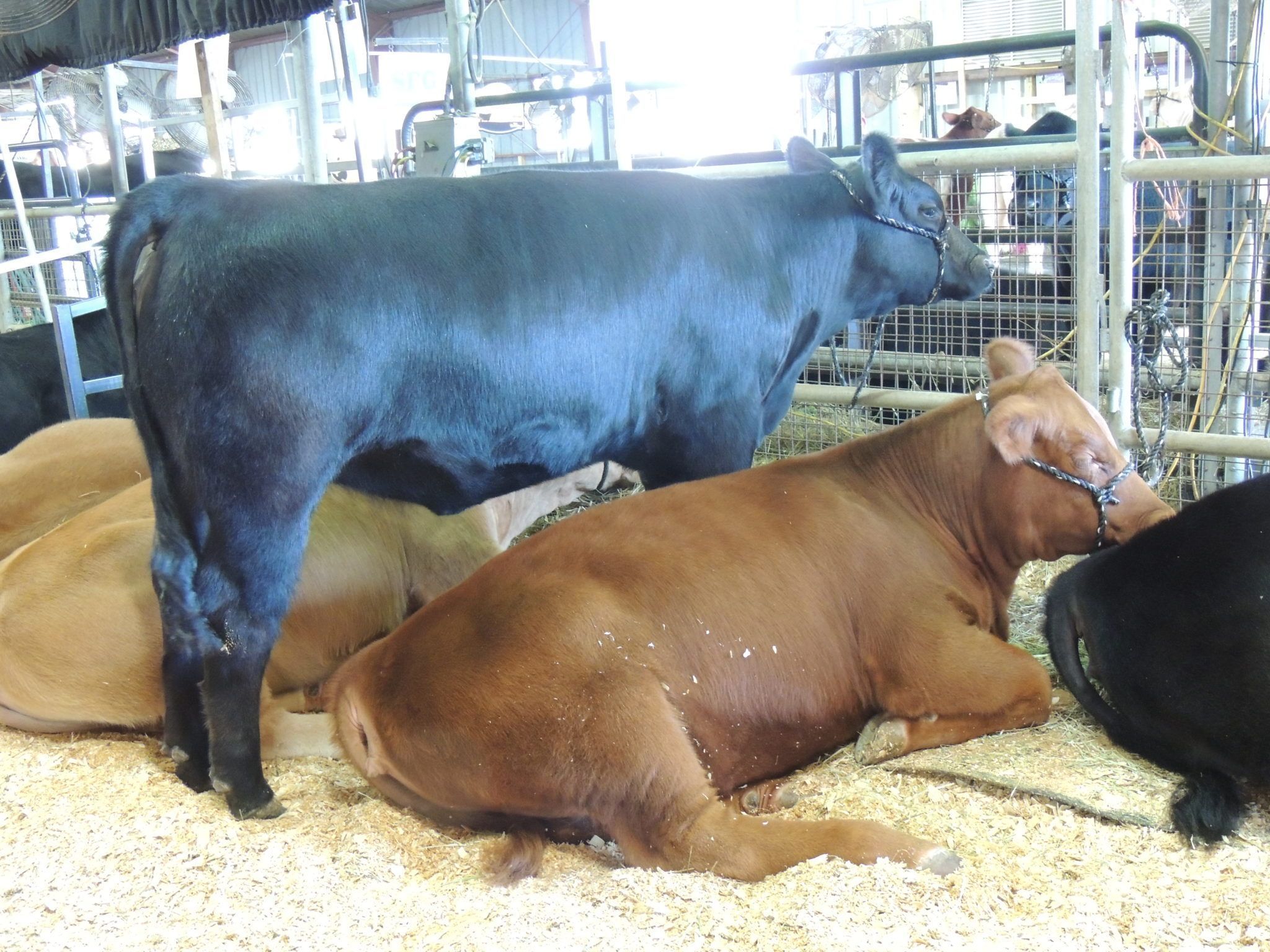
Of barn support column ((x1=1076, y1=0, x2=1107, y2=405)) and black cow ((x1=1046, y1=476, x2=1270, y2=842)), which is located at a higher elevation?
barn support column ((x1=1076, y1=0, x2=1107, y2=405))

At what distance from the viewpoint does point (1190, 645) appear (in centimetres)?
282

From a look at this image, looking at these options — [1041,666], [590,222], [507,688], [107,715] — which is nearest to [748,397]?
[590,222]

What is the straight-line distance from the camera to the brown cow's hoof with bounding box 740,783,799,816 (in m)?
2.96

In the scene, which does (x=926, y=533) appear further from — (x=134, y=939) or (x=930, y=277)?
(x=134, y=939)

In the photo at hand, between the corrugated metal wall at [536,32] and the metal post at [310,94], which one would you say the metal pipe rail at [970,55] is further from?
the corrugated metal wall at [536,32]

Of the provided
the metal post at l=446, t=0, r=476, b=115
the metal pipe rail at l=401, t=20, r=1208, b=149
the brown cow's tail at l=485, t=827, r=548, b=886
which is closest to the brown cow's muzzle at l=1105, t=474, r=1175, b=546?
the brown cow's tail at l=485, t=827, r=548, b=886

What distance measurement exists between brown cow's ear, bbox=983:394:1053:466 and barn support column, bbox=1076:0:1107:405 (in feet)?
3.76

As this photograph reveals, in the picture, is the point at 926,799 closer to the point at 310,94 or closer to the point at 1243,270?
the point at 1243,270

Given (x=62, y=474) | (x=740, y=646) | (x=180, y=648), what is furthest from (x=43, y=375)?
(x=740, y=646)

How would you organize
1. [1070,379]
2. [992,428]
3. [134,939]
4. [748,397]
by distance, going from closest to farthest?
1. [134,939]
2. [992,428]
3. [748,397]
4. [1070,379]

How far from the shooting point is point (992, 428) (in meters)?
3.12

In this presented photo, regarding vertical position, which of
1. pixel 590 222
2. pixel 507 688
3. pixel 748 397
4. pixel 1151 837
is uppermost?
pixel 590 222

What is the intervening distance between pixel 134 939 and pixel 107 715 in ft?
3.97

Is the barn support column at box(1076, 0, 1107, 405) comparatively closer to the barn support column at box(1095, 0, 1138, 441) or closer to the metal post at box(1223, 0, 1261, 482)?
the barn support column at box(1095, 0, 1138, 441)
